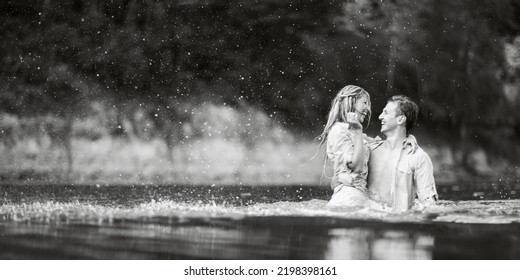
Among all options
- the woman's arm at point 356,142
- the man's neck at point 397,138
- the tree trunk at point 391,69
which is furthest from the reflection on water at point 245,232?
the tree trunk at point 391,69

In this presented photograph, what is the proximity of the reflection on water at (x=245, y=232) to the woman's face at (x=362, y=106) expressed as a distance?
644mm

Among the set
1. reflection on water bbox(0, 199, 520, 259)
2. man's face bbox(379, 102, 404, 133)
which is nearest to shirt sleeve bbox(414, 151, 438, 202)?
reflection on water bbox(0, 199, 520, 259)

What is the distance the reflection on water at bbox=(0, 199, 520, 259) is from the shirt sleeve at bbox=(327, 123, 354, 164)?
393mm

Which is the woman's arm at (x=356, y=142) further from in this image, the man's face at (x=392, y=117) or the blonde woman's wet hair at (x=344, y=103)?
the man's face at (x=392, y=117)

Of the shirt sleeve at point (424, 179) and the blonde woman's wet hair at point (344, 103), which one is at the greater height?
the blonde woman's wet hair at point (344, 103)

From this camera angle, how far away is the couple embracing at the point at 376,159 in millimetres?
4996

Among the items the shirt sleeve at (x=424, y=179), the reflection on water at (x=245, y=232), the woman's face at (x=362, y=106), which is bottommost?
the reflection on water at (x=245, y=232)

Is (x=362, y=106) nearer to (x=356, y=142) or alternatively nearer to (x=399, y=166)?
(x=356, y=142)

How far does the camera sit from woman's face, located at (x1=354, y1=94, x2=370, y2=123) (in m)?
4.98

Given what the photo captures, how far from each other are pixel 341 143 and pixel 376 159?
18.1 inches

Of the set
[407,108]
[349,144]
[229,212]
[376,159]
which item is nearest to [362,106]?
[349,144]

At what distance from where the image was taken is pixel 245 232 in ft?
15.6

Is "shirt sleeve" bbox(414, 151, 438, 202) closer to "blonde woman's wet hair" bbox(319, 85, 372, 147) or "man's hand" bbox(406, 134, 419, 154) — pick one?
"man's hand" bbox(406, 134, 419, 154)

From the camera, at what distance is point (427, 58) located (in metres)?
9.43
